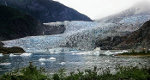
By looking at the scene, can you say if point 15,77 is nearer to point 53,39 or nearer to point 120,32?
point 53,39

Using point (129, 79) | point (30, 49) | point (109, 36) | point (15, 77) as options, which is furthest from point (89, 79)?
point (109, 36)

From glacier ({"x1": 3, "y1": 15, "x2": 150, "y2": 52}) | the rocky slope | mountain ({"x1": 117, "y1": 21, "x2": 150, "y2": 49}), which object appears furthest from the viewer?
glacier ({"x1": 3, "y1": 15, "x2": 150, "y2": 52})

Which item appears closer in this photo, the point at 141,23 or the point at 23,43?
the point at 23,43

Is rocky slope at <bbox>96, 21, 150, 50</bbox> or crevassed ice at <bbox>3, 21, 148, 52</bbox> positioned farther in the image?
crevassed ice at <bbox>3, 21, 148, 52</bbox>

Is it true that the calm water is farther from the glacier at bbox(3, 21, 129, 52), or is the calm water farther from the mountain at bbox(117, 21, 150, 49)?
the glacier at bbox(3, 21, 129, 52)

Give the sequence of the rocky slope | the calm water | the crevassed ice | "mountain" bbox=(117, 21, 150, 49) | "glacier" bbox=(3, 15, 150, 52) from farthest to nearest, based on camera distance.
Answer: "glacier" bbox=(3, 15, 150, 52), the crevassed ice, the rocky slope, "mountain" bbox=(117, 21, 150, 49), the calm water

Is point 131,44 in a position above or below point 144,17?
below

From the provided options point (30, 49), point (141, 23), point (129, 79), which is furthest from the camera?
point (141, 23)

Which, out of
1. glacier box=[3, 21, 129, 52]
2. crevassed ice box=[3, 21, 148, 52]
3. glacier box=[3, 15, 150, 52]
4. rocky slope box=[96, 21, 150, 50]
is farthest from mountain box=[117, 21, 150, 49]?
glacier box=[3, 21, 129, 52]
